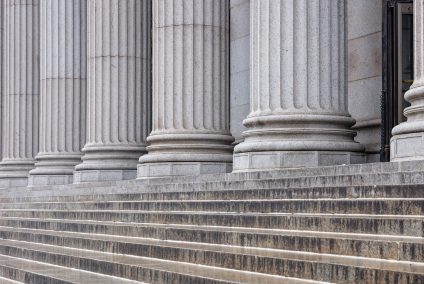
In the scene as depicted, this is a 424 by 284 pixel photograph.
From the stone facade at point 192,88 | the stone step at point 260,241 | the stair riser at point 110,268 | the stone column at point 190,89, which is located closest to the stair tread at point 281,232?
the stone step at point 260,241

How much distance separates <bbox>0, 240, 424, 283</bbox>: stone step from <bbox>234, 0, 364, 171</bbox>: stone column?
179 inches

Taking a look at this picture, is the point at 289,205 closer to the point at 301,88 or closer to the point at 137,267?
the point at 137,267

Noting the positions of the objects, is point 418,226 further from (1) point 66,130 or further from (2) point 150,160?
(1) point 66,130

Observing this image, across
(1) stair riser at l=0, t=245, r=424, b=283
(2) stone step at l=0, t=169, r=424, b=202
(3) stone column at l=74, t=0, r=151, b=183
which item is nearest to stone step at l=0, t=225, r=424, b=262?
(1) stair riser at l=0, t=245, r=424, b=283

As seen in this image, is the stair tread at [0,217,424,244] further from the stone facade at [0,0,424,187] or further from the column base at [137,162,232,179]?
the column base at [137,162,232,179]

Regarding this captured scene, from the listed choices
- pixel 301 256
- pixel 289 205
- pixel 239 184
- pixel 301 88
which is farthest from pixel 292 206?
pixel 301 88

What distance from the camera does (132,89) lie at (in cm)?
3362

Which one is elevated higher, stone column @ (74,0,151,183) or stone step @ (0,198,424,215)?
stone column @ (74,0,151,183)

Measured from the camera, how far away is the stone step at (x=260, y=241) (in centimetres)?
1215

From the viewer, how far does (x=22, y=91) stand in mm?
44188

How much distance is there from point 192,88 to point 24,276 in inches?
387

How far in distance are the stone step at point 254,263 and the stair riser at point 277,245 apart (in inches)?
5.2

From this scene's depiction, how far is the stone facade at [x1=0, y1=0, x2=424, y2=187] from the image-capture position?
2241cm

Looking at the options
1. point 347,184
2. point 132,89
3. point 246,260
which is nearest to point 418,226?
point 246,260
